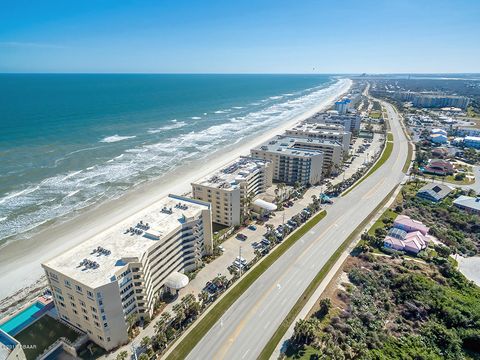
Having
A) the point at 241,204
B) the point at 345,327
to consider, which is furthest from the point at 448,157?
the point at 345,327

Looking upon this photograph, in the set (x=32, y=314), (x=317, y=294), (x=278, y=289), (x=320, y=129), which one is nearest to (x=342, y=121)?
(x=320, y=129)

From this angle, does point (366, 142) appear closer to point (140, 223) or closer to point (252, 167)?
point (252, 167)

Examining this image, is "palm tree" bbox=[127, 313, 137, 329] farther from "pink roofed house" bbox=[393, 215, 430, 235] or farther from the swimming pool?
"pink roofed house" bbox=[393, 215, 430, 235]

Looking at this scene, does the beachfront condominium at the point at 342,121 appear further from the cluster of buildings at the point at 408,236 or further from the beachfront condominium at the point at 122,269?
the beachfront condominium at the point at 122,269

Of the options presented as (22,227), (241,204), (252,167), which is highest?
(252,167)

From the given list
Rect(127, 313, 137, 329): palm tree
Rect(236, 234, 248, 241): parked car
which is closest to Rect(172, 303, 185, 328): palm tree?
Rect(127, 313, 137, 329): palm tree

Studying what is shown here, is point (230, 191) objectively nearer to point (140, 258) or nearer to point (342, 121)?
point (140, 258)
